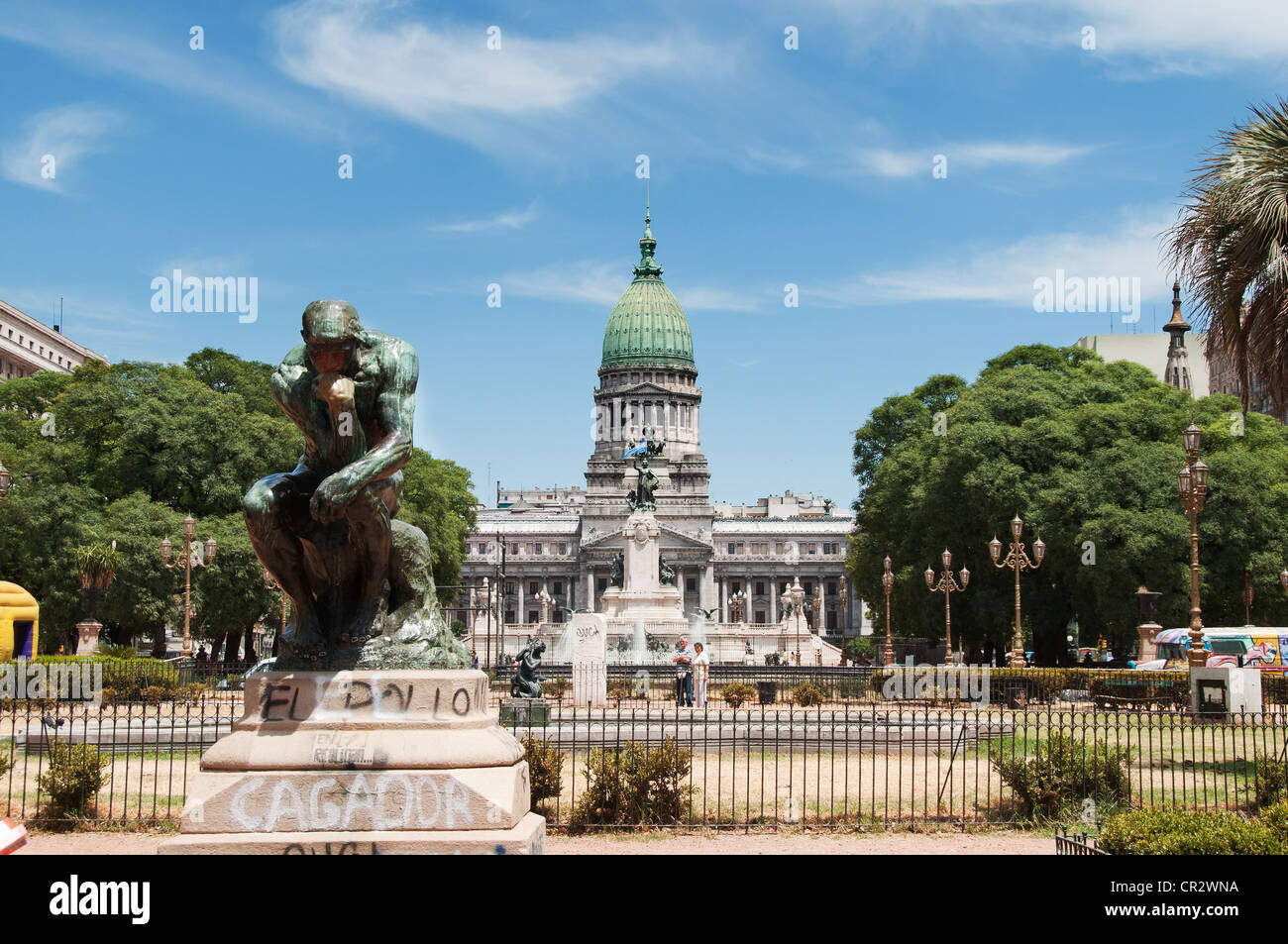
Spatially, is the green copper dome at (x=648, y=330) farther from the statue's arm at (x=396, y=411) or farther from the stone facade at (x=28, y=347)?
the statue's arm at (x=396, y=411)

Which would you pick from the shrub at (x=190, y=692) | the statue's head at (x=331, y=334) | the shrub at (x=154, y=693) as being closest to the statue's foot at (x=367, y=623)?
the statue's head at (x=331, y=334)

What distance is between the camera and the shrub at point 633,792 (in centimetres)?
1392

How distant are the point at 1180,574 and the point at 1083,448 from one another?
6.87m

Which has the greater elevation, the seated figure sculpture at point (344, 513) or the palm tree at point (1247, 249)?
the palm tree at point (1247, 249)

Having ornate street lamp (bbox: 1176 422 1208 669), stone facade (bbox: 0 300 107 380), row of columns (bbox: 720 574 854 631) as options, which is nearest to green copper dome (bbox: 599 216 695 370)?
row of columns (bbox: 720 574 854 631)

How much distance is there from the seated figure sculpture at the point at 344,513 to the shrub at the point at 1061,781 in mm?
8579

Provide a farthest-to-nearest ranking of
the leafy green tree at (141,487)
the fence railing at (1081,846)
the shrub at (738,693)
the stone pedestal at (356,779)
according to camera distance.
Answer: the leafy green tree at (141,487), the shrub at (738,693), the fence railing at (1081,846), the stone pedestal at (356,779)

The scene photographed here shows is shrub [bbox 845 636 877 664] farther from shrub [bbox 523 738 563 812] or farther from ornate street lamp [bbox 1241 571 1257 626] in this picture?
shrub [bbox 523 738 563 812]

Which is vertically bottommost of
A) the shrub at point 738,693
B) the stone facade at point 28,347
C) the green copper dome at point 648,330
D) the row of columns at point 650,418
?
the shrub at point 738,693

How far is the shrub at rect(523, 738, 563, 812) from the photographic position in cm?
1412

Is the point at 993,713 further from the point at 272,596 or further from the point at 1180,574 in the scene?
the point at 272,596

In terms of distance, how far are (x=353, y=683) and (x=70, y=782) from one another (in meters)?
8.30

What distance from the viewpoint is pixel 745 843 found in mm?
12930
